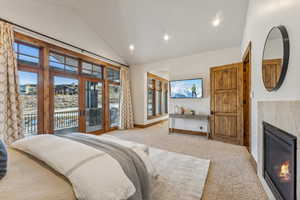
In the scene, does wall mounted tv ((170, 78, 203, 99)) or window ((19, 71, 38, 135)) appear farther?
wall mounted tv ((170, 78, 203, 99))

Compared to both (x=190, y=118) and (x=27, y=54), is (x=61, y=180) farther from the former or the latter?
(x=190, y=118)

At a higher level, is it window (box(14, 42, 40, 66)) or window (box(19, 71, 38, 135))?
window (box(14, 42, 40, 66))

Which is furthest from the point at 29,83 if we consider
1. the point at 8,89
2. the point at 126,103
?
the point at 126,103

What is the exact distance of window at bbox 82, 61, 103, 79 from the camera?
423 cm

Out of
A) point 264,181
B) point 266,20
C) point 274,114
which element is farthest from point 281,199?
point 266,20

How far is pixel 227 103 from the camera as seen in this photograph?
3.62 metres

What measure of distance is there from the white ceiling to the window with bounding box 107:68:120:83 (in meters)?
0.96

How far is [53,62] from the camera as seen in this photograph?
11.4 ft

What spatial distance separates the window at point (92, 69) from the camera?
4227mm

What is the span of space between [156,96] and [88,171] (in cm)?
641

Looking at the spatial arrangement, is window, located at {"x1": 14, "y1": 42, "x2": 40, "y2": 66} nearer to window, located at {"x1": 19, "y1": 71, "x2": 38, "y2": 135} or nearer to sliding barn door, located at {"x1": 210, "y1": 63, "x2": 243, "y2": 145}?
window, located at {"x1": 19, "y1": 71, "x2": 38, "y2": 135}

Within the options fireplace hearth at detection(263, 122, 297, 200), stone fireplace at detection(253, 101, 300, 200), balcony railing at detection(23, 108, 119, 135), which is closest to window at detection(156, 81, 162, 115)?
balcony railing at detection(23, 108, 119, 135)

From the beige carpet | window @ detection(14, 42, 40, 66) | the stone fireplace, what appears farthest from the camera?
window @ detection(14, 42, 40, 66)

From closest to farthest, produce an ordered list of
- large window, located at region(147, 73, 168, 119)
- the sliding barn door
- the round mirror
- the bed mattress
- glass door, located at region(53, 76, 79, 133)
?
the bed mattress
the round mirror
the sliding barn door
glass door, located at region(53, 76, 79, 133)
large window, located at region(147, 73, 168, 119)
